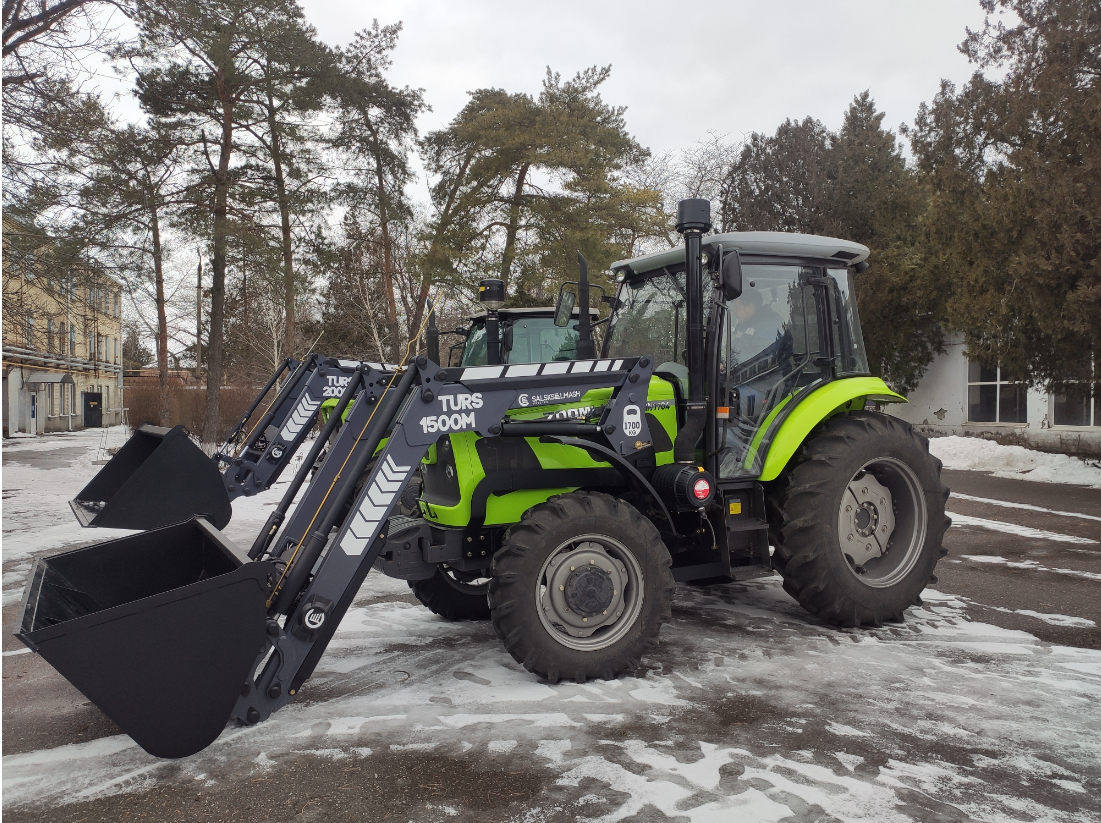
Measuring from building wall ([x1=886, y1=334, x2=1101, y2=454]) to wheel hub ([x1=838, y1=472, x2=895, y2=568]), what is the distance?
13.2 meters

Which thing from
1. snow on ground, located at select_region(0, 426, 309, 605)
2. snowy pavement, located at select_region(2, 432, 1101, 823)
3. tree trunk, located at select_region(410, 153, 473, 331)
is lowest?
snow on ground, located at select_region(0, 426, 309, 605)

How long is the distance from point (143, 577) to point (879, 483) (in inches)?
173

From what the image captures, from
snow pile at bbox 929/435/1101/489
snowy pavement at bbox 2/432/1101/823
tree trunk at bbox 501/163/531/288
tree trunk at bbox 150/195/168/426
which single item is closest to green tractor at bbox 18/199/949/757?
snowy pavement at bbox 2/432/1101/823

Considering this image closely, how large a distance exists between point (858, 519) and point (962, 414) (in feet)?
56.6

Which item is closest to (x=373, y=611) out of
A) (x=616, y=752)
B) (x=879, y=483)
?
(x=616, y=752)

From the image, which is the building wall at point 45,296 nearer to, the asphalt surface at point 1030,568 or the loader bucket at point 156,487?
the loader bucket at point 156,487

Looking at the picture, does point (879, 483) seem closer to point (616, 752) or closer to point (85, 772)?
point (616, 752)

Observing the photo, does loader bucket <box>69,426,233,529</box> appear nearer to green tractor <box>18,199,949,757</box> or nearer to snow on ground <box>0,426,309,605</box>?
snow on ground <box>0,426,309,605</box>

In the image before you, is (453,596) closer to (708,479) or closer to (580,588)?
(580,588)

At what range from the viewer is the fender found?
15.4 ft

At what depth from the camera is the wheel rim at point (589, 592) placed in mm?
3992

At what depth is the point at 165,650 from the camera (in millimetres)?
2969

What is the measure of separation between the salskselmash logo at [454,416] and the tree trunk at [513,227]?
16.0 m

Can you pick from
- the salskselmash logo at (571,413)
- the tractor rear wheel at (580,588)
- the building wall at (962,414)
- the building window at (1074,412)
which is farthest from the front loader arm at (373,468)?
the building wall at (962,414)
